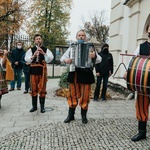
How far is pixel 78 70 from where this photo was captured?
5.02m

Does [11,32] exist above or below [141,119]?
above

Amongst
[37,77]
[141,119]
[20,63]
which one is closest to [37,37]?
[37,77]

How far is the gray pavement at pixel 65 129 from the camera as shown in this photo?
3879mm

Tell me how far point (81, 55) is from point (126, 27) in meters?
5.55

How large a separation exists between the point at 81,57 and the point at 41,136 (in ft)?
4.97

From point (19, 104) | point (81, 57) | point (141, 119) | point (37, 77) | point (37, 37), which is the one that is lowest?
point (19, 104)

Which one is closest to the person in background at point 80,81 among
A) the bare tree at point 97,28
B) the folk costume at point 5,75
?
the folk costume at point 5,75

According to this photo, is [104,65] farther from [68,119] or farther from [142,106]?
[142,106]

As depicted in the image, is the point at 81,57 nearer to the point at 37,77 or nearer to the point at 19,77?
the point at 37,77

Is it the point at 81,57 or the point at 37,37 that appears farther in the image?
the point at 37,37

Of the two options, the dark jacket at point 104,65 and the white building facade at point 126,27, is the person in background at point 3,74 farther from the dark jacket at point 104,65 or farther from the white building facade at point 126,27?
the white building facade at point 126,27

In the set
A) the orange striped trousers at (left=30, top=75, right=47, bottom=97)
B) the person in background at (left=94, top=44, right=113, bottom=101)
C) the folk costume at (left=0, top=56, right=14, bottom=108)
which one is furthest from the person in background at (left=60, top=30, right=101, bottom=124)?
the person in background at (left=94, top=44, right=113, bottom=101)

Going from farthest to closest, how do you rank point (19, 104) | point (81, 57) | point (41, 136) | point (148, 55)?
point (19, 104) → point (81, 57) → point (41, 136) → point (148, 55)

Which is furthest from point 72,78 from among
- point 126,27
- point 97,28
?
point 97,28
